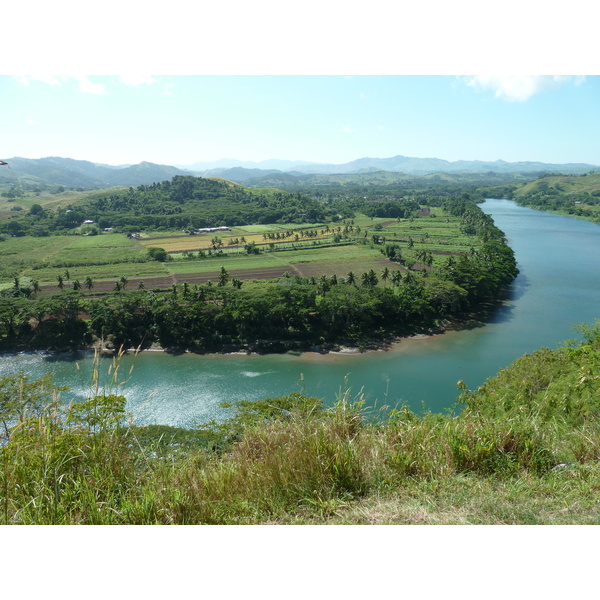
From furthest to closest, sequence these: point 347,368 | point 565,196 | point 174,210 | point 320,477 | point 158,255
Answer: point 565,196 → point 174,210 → point 158,255 → point 347,368 → point 320,477

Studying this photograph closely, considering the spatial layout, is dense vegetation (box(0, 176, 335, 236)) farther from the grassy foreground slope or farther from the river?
the grassy foreground slope

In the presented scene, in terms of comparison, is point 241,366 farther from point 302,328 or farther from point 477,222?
point 477,222

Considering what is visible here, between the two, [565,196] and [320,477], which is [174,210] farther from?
[565,196]

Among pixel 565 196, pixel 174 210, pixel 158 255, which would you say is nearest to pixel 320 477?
pixel 158 255

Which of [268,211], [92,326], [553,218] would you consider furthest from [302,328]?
[553,218]

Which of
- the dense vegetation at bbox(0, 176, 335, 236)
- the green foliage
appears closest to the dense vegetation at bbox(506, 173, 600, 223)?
the dense vegetation at bbox(0, 176, 335, 236)

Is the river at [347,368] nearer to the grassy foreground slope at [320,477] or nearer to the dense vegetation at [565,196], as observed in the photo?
the grassy foreground slope at [320,477]

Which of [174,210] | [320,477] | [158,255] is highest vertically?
[174,210]

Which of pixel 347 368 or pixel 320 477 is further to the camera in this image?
pixel 347 368
